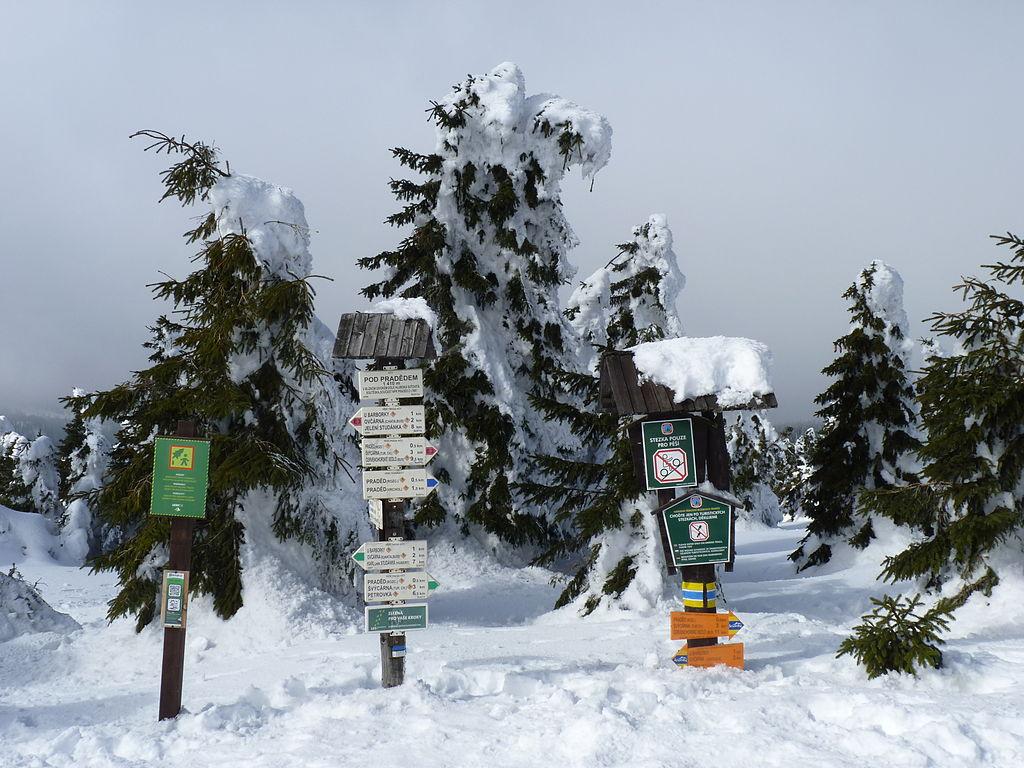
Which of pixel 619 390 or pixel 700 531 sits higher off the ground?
pixel 619 390

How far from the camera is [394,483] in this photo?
8.07 meters

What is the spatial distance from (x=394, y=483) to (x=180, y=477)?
2197mm

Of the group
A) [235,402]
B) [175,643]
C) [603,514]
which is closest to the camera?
[175,643]

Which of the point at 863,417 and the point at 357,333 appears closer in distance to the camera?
the point at 357,333

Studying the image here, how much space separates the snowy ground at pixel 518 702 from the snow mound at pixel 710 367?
3.07 metres

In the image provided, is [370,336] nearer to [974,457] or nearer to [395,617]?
[395,617]

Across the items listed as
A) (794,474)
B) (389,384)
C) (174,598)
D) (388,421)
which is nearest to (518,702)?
(388,421)

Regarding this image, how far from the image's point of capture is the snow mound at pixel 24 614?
513 inches

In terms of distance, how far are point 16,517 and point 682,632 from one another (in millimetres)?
35619

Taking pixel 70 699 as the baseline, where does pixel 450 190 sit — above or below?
above

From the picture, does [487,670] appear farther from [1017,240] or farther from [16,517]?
[16,517]

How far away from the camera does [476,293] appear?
19078 millimetres

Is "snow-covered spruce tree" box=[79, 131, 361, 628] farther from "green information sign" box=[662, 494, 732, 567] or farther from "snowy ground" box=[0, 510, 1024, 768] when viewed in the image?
"green information sign" box=[662, 494, 732, 567]

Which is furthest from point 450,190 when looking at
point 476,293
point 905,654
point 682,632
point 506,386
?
point 905,654
